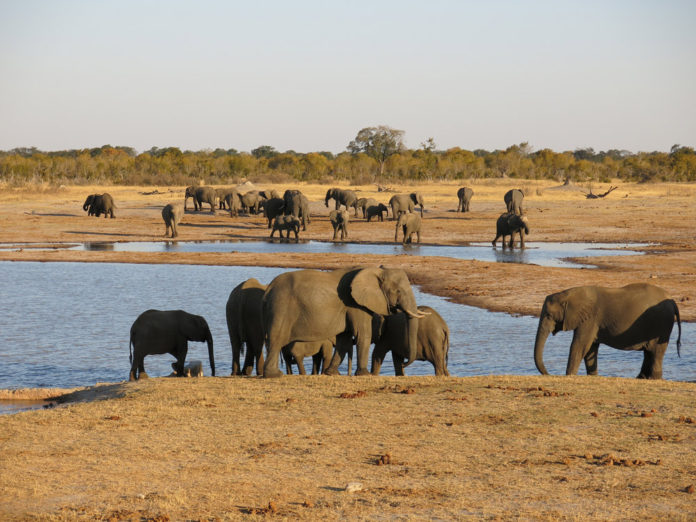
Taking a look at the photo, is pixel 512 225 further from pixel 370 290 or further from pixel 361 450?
pixel 361 450

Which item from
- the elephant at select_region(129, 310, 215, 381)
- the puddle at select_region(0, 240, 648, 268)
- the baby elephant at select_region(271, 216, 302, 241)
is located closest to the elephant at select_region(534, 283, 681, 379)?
the elephant at select_region(129, 310, 215, 381)

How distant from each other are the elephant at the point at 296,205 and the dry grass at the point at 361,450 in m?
33.0

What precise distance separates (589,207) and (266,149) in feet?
343

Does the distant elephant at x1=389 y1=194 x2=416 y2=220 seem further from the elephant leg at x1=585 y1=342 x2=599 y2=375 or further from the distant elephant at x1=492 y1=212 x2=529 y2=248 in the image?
the elephant leg at x1=585 y1=342 x2=599 y2=375

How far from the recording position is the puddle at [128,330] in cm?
1514

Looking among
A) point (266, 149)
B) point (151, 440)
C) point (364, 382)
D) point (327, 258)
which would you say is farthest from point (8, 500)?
point (266, 149)

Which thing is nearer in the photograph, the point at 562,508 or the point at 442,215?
the point at 562,508

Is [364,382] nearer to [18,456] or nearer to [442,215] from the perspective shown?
[18,456]

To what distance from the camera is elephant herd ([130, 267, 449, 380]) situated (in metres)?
11.8

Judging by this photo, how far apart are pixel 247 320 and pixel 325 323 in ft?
5.10

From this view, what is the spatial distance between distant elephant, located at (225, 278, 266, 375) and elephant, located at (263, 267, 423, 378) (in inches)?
37.2

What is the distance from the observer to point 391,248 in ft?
120

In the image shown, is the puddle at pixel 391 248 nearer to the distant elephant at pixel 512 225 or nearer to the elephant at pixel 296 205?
the distant elephant at pixel 512 225

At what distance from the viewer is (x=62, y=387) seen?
1393cm
